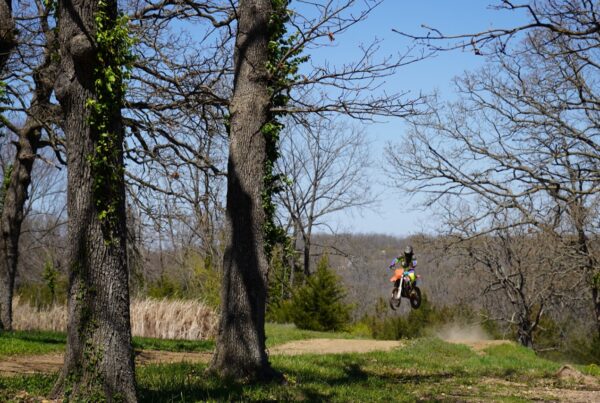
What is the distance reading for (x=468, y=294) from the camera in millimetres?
32531

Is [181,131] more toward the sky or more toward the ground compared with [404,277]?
more toward the sky

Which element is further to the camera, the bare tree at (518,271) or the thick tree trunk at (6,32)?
the bare tree at (518,271)

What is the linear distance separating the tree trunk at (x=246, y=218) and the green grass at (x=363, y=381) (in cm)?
53

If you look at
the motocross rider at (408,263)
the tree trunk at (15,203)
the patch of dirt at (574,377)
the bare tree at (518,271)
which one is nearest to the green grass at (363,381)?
the patch of dirt at (574,377)

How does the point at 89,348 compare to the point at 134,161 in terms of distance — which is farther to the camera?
the point at 134,161

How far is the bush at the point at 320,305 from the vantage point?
89.4 feet

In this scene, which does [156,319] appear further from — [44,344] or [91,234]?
[91,234]

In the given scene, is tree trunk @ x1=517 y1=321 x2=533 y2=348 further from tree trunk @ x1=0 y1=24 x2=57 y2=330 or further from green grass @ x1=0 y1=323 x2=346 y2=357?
tree trunk @ x1=0 y1=24 x2=57 y2=330

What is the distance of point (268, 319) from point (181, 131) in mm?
21429

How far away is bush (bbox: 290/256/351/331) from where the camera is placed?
89.4 ft

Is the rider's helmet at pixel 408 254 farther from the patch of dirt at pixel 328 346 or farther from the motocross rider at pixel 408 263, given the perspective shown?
the patch of dirt at pixel 328 346

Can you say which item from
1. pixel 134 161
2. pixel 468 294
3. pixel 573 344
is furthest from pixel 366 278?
pixel 134 161

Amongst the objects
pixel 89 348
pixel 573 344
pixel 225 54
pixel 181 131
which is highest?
pixel 225 54

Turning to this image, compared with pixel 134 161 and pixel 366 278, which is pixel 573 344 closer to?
pixel 134 161
